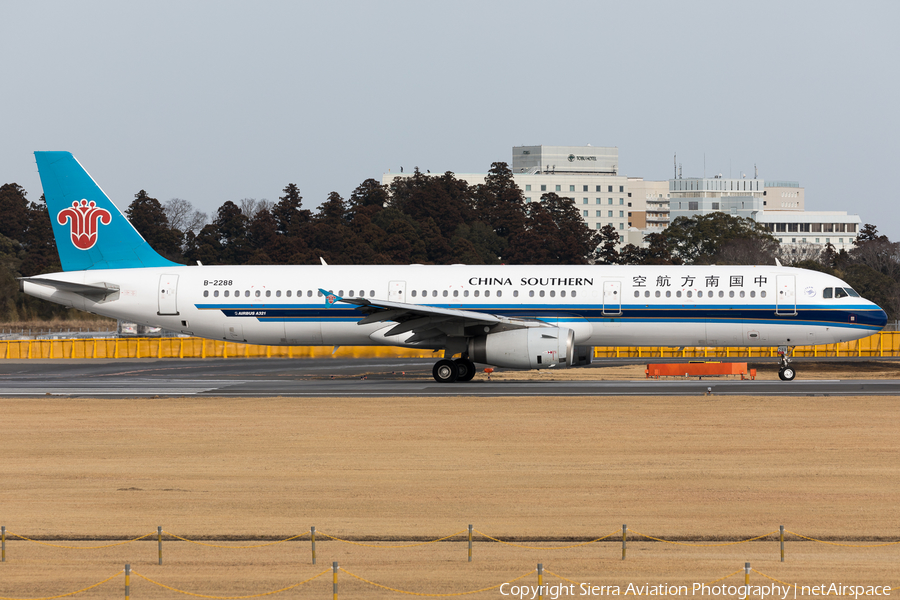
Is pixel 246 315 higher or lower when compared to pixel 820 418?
higher

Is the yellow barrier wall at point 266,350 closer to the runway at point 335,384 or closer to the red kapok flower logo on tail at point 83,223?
the runway at point 335,384

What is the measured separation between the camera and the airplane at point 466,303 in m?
34.9

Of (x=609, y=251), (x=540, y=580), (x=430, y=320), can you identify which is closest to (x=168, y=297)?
(x=430, y=320)

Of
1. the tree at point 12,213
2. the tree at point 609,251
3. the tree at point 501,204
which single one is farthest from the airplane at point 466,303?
the tree at point 12,213

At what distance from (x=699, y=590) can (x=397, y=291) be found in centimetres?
2586

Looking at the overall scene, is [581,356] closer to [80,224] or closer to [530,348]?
[530,348]

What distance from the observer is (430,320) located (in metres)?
33.8

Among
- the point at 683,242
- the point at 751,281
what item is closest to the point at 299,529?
the point at 751,281

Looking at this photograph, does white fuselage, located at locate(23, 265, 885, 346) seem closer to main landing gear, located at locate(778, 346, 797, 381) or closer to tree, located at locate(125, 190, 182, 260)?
main landing gear, located at locate(778, 346, 797, 381)

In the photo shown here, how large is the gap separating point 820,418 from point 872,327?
460 inches

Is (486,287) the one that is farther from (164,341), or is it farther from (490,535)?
(164,341)

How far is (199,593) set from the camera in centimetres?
1105

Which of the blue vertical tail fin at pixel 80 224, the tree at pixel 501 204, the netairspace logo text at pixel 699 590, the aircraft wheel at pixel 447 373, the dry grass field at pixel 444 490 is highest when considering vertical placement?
the tree at pixel 501 204

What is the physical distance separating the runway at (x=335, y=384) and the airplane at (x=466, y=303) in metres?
1.51
